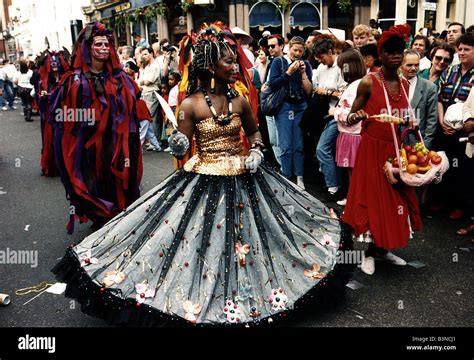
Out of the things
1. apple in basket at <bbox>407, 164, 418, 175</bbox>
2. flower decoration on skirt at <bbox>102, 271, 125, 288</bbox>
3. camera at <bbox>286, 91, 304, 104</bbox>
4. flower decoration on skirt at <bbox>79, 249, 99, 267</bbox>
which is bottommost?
flower decoration on skirt at <bbox>102, 271, 125, 288</bbox>

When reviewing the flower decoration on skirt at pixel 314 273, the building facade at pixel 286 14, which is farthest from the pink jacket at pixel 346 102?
the building facade at pixel 286 14

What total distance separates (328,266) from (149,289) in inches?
49.1

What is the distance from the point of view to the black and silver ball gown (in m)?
3.16

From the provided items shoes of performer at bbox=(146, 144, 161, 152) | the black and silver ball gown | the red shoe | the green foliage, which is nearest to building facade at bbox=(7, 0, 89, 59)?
the green foliage

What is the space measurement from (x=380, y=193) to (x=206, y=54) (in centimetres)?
183

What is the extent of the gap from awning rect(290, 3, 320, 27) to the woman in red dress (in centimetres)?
2055

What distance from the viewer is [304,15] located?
2372 cm

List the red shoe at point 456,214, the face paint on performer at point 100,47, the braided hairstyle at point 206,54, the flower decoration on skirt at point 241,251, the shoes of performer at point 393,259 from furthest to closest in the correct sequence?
the red shoe at point 456,214
the face paint on performer at point 100,47
the shoes of performer at point 393,259
the braided hairstyle at point 206,54
the flower decoration on skirt at point 241,251

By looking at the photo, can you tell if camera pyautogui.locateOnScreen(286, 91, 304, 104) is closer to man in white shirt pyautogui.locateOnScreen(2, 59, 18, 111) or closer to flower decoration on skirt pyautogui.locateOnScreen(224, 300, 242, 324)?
flower decoration on skirt pyautogui.locateOnScreen(224, 300, 242, 324)

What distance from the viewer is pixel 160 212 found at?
3.56m

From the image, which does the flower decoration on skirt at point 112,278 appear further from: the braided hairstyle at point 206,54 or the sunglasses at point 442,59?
the sunglasses at point 442,59

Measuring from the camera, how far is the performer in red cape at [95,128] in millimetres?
4988

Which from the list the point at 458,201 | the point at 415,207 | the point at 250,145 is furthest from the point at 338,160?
the point at 250,145

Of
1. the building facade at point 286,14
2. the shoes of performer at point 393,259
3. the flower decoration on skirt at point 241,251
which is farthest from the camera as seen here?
the building facade at point 286,14
